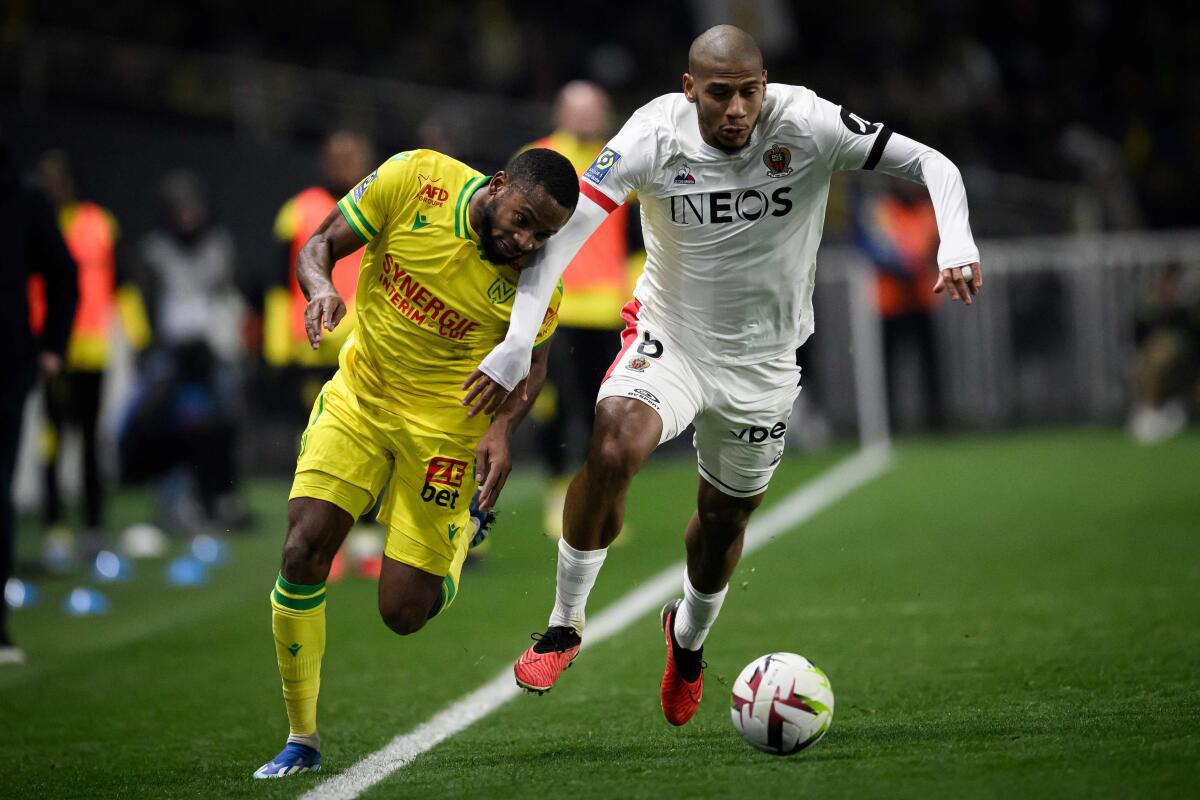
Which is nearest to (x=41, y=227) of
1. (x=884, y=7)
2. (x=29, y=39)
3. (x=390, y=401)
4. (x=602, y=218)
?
(x=390, y=401)

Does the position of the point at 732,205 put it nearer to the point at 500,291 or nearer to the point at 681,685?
the point at 500,291

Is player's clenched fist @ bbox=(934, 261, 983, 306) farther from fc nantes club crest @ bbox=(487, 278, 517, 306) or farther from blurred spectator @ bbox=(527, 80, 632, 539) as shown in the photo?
blurred spectator @ bbox=(527, 80, 632, 539)

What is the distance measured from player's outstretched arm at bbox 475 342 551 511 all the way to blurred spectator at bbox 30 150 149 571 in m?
6.12

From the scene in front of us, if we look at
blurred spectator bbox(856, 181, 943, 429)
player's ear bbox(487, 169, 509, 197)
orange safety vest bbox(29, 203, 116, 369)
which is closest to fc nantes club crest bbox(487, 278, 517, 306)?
player's ear bbox(487, 169, 509, 197)

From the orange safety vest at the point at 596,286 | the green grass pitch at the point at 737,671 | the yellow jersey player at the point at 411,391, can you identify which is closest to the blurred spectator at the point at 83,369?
the green grass pitch at the point at 737,671

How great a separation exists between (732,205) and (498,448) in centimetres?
113

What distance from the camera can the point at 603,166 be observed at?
5.51 meters

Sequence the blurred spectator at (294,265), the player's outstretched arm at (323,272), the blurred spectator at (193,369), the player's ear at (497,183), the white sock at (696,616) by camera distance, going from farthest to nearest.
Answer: the blurred spectator at (193,369), the blurred spectator at (294,265), the white sock at (696,616), the player's ear at (497,183), the player's outstretched arm at (323,272)

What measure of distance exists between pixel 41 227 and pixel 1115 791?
5.64 meters

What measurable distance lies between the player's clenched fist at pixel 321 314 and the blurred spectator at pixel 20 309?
3.07 metres

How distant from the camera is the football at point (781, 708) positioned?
5.09m

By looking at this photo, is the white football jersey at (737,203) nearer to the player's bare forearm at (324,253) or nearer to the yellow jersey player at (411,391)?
the yellow jersey player at (411,391)

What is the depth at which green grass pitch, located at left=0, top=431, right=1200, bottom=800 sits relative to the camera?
4.96m

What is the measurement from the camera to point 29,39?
53.6ft
